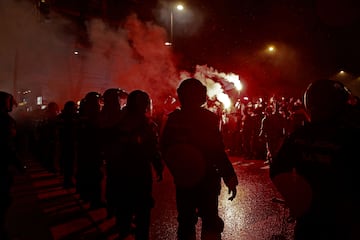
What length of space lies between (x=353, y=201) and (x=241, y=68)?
31967 millimetres

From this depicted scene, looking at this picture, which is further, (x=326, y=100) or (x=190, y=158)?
(x=190, y=158)

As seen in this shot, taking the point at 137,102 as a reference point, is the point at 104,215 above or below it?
below

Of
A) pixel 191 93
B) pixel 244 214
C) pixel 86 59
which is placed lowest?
pixel 244 214

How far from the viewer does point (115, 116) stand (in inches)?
188

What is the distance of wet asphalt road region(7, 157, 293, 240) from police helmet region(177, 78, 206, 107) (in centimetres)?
213

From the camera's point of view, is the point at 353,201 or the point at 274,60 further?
the point at 274,60

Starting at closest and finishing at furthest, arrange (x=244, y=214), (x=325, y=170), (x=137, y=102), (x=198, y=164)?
(x=325, y=170) → (x=198, y=164) → (x=137, y=102) → (x=244, y=214)

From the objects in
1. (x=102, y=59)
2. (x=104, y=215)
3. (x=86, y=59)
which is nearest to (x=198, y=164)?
(x=104, y=215)

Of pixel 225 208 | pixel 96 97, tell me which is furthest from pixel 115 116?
pixel 225 208

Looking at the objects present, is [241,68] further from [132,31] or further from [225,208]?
[225,208]

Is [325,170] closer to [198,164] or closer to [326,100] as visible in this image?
[326,100]

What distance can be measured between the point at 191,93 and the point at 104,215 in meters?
3.16

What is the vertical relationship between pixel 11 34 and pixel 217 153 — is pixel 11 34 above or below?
above

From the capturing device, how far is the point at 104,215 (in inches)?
217
